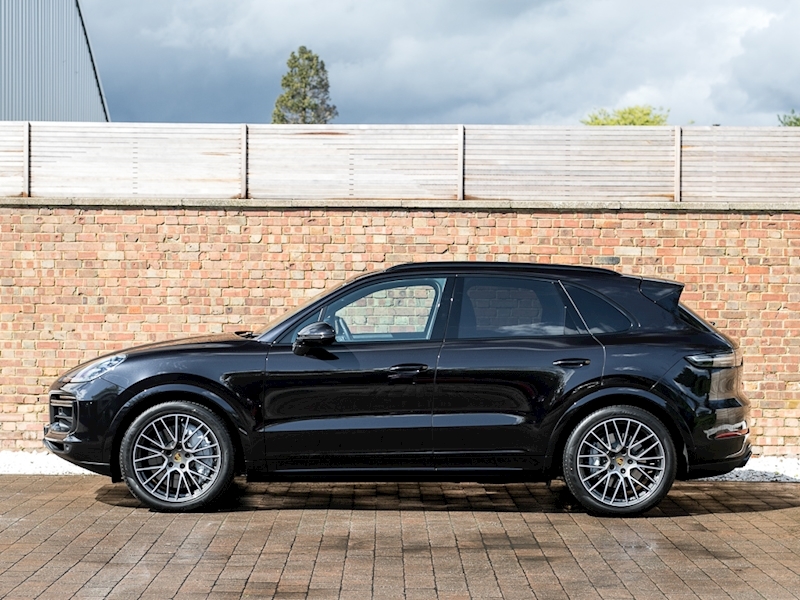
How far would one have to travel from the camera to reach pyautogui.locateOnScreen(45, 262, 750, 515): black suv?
731 cm

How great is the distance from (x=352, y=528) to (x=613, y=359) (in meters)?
2.14

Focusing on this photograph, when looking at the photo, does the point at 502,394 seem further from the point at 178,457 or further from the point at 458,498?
the point at 178,457

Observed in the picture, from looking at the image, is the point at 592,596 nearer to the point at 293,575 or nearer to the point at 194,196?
the point at 293,575

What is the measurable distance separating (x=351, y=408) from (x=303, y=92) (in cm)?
6343

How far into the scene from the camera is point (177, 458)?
24.4 ft

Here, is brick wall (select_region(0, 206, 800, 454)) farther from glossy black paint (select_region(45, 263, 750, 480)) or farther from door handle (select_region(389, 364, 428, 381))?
door handle (select_region(389, 364, 428, 381))

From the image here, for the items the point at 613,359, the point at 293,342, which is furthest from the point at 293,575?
the point at 613,359

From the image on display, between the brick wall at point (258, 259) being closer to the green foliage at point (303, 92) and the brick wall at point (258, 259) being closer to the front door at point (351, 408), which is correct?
the front door at point (351, 408)

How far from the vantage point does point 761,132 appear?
1084cm

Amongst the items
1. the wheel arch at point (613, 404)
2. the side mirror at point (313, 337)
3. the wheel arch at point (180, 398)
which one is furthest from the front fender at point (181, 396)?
the wheel arch at point (613, 404)

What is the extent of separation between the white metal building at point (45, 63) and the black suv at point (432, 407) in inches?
462

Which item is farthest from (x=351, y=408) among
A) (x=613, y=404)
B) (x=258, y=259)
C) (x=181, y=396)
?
(x=258, y=259)

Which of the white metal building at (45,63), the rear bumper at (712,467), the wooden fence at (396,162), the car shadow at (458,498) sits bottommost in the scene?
the car shadow at (458,498)

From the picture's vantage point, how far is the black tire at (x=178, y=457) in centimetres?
736
